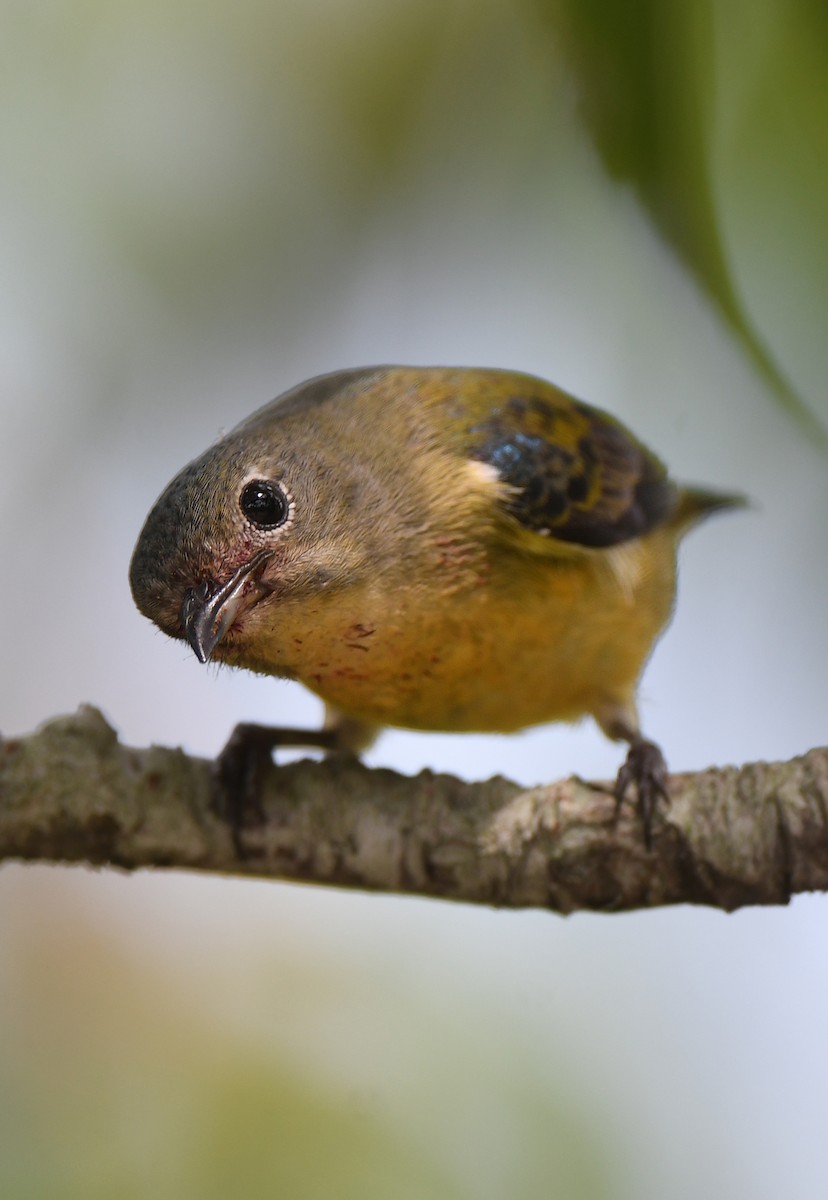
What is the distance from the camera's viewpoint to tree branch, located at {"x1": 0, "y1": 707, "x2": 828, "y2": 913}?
2969 millimetres

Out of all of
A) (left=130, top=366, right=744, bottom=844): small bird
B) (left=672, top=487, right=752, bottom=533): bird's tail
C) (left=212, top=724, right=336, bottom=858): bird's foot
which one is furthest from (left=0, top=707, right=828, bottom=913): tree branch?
(left=672, top=487, right=752, bottom=533): bird's tail

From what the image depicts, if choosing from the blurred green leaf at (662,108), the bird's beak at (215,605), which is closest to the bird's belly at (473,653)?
the bird's beak at (215,605)

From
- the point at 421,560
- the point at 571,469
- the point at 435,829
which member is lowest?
the point at 435,829

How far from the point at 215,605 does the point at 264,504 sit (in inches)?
14.2

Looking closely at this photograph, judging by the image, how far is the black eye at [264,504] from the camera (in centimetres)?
345

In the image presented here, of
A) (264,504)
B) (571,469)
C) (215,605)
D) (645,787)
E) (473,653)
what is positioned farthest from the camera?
(571,469)

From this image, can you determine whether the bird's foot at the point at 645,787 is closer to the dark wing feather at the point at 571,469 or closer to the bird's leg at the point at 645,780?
the bird's leg at the point at 645,780

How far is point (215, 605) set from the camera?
10.8 feet

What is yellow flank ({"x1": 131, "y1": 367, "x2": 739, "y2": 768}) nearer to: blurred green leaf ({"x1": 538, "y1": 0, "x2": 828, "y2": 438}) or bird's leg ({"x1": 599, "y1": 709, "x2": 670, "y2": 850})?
bird's leg ({"x1": 599, "y1": 709, "x2": 670, "y2": 850})

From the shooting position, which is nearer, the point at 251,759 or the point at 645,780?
the point at 645,780

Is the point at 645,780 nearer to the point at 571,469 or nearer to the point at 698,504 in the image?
the point at 571,469

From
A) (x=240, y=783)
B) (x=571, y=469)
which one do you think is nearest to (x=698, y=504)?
(x=571, y=469)

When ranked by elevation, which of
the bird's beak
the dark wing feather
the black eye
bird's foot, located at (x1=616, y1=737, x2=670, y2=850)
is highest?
the dark wing feather

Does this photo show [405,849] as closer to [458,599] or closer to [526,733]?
[458,599]
